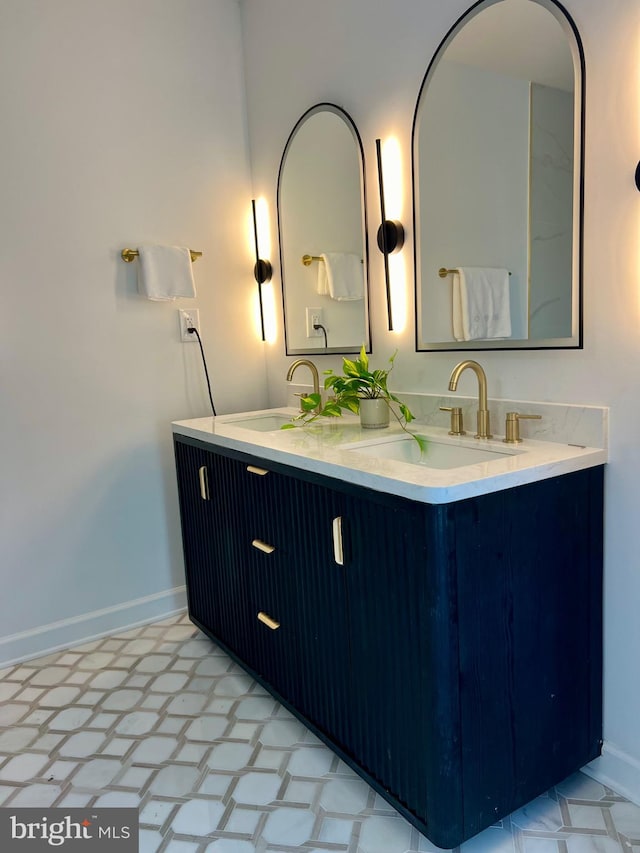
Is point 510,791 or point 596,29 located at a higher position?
point 596,29

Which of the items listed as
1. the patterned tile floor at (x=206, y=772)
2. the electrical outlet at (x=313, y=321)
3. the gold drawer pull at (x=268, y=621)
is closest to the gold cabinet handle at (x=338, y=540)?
the gold drawer pull at (x=268, y=621)

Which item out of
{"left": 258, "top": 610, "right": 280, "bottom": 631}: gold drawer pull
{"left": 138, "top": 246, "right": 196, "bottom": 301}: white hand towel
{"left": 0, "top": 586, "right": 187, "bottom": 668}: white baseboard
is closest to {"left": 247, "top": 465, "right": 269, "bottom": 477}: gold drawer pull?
{"left": 258, "top": 610, "right": 280, "bottom": 631}: gold drawer pull

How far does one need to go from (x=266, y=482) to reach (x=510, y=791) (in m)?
0.90

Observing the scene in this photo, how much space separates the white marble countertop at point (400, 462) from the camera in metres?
1.16

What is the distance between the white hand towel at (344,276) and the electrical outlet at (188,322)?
1.98 feet

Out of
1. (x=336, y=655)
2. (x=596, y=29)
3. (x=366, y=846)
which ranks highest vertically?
(x=596, y=29)

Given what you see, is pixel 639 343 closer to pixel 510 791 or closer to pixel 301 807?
pixel 510 791

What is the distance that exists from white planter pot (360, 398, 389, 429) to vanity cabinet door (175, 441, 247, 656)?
0.41m

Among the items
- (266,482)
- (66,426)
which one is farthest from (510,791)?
Answer: (66,426)

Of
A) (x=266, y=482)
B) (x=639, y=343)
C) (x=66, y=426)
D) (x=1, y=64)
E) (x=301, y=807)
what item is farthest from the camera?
(x=66, y=426)

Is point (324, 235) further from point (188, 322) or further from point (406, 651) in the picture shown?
point (406, 651)

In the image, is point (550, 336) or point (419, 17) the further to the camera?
point (419, 17)

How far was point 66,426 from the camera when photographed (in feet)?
7.22

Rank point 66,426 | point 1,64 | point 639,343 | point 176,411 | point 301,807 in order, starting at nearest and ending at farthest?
point 639,343, point 301,807, point 1,64, point 66,426, point 176,411
